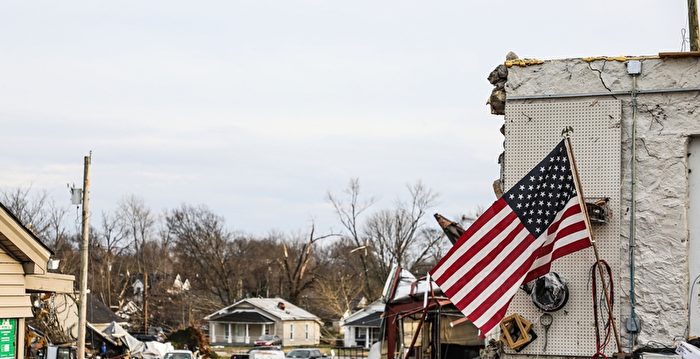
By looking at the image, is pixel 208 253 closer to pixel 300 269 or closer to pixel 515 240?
pixel 300 269

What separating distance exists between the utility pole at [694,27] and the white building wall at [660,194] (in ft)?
5.48

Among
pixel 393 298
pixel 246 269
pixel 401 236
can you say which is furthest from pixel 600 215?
pixel 246 269

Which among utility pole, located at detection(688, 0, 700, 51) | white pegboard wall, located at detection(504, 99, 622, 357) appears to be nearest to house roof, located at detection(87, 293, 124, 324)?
utility pole, located at detection(688, 0, 700, 51)

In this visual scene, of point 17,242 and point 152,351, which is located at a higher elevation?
point 17,242

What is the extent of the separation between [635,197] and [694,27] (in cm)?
274

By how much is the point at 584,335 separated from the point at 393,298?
6.62m

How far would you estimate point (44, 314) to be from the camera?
3159cm

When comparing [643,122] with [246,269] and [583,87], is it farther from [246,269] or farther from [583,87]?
[246,269]

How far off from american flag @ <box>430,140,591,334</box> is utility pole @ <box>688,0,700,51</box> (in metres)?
3.24

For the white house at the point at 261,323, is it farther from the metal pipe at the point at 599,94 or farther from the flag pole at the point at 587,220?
the flag pole at the point at 587,220

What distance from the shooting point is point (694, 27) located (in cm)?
1202

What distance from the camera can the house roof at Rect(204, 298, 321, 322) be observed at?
77.0m

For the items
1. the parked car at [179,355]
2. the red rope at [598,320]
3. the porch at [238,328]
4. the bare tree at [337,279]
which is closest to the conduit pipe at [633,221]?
the red rope at [598,320]

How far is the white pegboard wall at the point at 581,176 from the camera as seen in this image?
10391 mm
